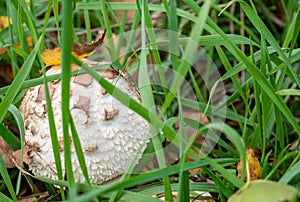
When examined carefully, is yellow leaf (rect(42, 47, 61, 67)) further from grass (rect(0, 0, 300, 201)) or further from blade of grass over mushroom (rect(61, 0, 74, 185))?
blade of grass over mushroom (rect(61, 0, 74, 185))

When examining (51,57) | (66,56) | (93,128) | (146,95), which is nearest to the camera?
(66,56)

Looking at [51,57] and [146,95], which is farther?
[51,57]

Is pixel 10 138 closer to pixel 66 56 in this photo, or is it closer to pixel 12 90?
pixel 12 90

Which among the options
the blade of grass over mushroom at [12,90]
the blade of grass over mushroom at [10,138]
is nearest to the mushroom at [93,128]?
the blade of grass over mushroom at [10,138]

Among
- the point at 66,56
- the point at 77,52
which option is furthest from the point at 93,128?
the point at 66,56

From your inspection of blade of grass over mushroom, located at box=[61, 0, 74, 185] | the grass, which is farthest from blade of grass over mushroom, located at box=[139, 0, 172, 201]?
blade of grass over mushroom, located at box=[61, 0, 74, 185]

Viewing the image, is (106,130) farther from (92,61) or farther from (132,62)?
(132,62)
